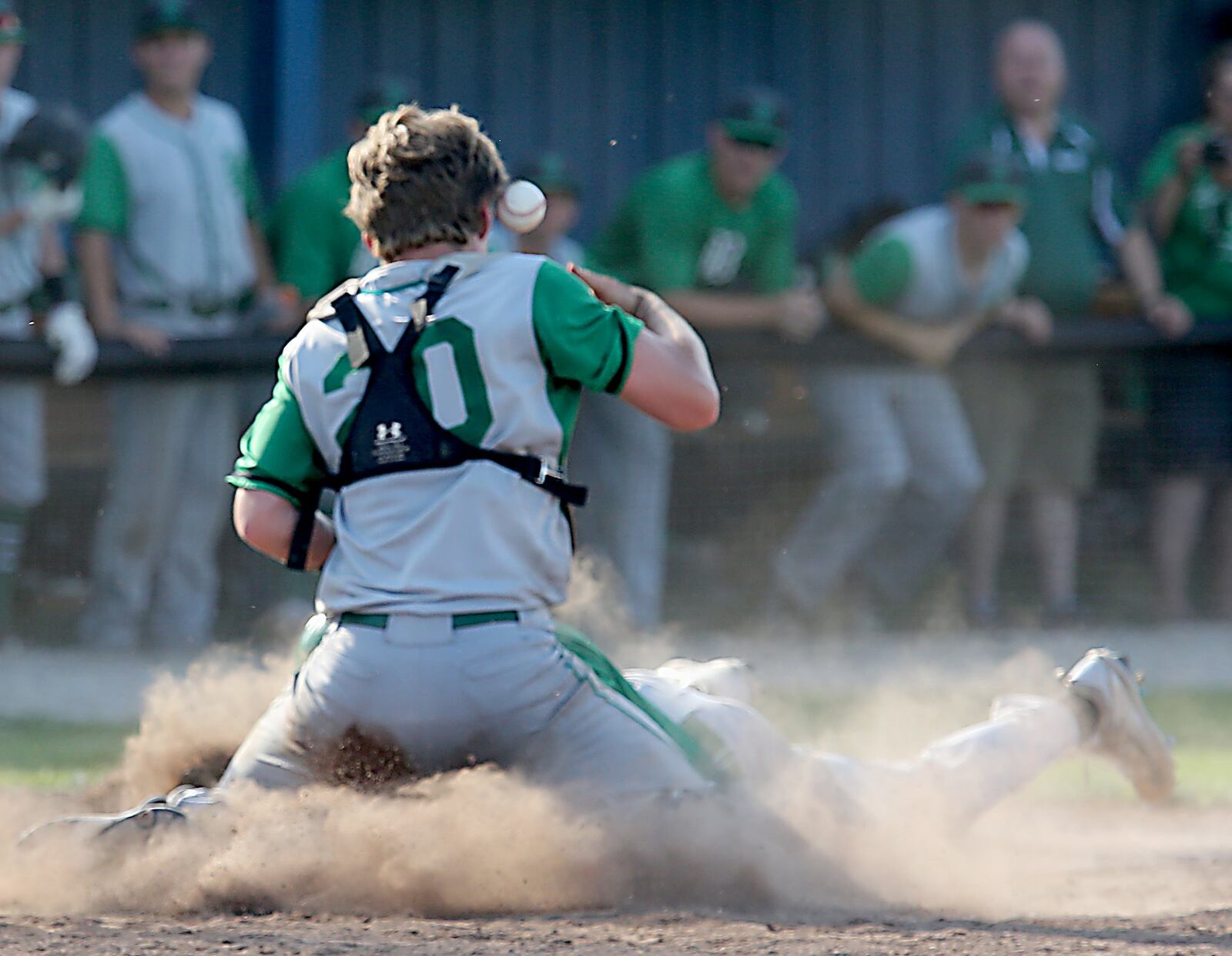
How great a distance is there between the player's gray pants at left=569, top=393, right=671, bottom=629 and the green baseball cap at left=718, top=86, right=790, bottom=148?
4.51ft

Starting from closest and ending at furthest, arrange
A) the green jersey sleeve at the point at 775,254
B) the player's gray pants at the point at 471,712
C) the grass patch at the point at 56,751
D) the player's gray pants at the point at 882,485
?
the player's gray pants at the point at 471,712, the grass patch at the point at 56,751, the player's gray pants at the point at 882,485, the green jersey sleeve at the point at 775,254

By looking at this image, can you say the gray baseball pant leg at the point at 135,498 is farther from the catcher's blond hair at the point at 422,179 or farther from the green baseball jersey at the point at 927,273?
the catcher's blond hair at the point at 422,179

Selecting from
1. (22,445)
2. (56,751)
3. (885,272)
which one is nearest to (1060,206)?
(885,272)

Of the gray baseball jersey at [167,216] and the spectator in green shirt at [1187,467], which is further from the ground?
the gray baseball jersey at [167,216]

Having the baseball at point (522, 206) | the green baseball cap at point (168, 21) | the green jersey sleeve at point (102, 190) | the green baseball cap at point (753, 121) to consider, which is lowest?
the baseball at point (522, 206)

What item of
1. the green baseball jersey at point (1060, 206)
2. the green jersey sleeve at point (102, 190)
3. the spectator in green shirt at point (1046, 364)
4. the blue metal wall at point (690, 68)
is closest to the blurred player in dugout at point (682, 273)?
the spectator in green shirt at point (1046, 364)

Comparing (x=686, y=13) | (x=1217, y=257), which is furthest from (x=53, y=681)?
(x=686, y=13)

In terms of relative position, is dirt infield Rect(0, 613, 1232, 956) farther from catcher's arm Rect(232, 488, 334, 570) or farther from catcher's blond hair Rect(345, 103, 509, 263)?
catcher's blond hair Rect(345, 103, 509, 263)

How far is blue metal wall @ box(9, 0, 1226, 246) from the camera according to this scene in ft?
34.4

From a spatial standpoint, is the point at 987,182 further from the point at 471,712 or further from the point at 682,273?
the point at 471,712

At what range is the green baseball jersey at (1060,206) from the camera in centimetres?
841

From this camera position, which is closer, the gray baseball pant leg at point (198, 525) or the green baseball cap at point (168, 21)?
the gray baseball pant leg at point (198, 525)

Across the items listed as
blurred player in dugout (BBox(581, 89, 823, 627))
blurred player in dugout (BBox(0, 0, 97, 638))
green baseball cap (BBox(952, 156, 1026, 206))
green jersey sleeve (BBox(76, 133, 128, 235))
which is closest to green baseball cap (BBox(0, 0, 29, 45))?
blurred player in dugout (BBox(0, 0, 97, 638))

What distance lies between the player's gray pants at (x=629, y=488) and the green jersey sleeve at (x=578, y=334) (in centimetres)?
377
